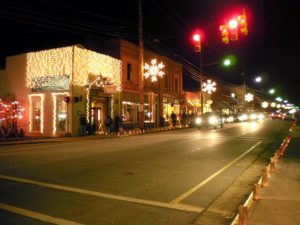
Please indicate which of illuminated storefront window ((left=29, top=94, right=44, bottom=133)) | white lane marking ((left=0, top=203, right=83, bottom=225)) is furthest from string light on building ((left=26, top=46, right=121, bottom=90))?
white lane marking ((left=0, top=203, right=83, bottom=225))

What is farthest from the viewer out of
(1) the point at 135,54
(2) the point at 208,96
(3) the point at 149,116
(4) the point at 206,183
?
(2) the point at 208,96

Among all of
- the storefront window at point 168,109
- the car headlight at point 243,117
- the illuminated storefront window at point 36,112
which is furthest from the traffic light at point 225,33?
the car headlight at point 243,117

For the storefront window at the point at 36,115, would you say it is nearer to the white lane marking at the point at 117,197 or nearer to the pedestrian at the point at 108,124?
the pedestrian at the point at 108,124

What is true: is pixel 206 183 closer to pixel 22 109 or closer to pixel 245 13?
pixel 245 13

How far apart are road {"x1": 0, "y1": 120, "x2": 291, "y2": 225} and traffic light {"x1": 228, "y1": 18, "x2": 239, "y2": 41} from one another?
18.1 feet

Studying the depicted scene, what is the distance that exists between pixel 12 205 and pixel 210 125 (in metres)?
31.2

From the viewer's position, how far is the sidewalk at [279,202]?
5.96m

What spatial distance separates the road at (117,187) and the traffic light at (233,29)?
18.1 ft

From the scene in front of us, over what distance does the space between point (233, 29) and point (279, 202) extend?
10.7m

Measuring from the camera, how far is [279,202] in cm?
707

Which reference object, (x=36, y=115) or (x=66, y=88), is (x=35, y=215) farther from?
(x=36, y=115)

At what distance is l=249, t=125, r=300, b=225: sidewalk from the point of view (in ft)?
19.5

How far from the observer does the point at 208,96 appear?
65.9 meters

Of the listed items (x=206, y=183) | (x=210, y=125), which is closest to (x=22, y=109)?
(x=210, y=125)
